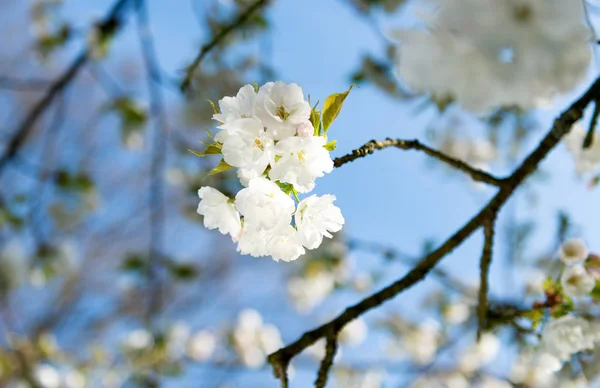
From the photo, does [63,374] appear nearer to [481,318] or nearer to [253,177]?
[481,318]

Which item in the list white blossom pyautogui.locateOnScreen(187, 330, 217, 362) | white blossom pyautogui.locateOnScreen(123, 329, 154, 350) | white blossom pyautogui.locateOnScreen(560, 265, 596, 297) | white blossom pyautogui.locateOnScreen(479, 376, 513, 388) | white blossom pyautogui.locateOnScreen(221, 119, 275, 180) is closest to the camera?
white blossom pyautogui.locateOnScreen(221, 119, 275, 180)

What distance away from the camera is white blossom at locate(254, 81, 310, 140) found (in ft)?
1.43

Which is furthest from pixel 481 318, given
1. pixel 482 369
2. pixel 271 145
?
pixel 482 369

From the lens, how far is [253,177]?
1.48ft

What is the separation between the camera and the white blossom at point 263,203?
17.3 inches

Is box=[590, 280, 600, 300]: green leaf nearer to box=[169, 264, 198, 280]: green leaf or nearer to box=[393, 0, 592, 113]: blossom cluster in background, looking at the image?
box=[393, 0, 592, 113]: blossom cluster in background

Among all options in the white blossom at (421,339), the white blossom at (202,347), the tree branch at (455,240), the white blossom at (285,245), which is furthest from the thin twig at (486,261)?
the white blossom at (202,347)

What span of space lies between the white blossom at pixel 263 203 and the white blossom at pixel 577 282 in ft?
1.75

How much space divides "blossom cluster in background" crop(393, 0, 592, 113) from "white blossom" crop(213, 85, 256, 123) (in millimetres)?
191

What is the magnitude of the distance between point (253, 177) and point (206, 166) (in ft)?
4.68

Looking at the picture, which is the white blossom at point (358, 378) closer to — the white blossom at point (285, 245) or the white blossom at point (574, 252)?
the white blossom at point (574, 252)

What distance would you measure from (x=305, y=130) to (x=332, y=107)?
45 mm

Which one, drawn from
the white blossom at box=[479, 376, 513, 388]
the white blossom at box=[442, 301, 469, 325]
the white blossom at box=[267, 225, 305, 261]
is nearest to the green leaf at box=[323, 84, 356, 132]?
the white blossom at box=[267, 225, 305, 261]

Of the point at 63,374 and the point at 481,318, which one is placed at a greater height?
the point at 63,374
